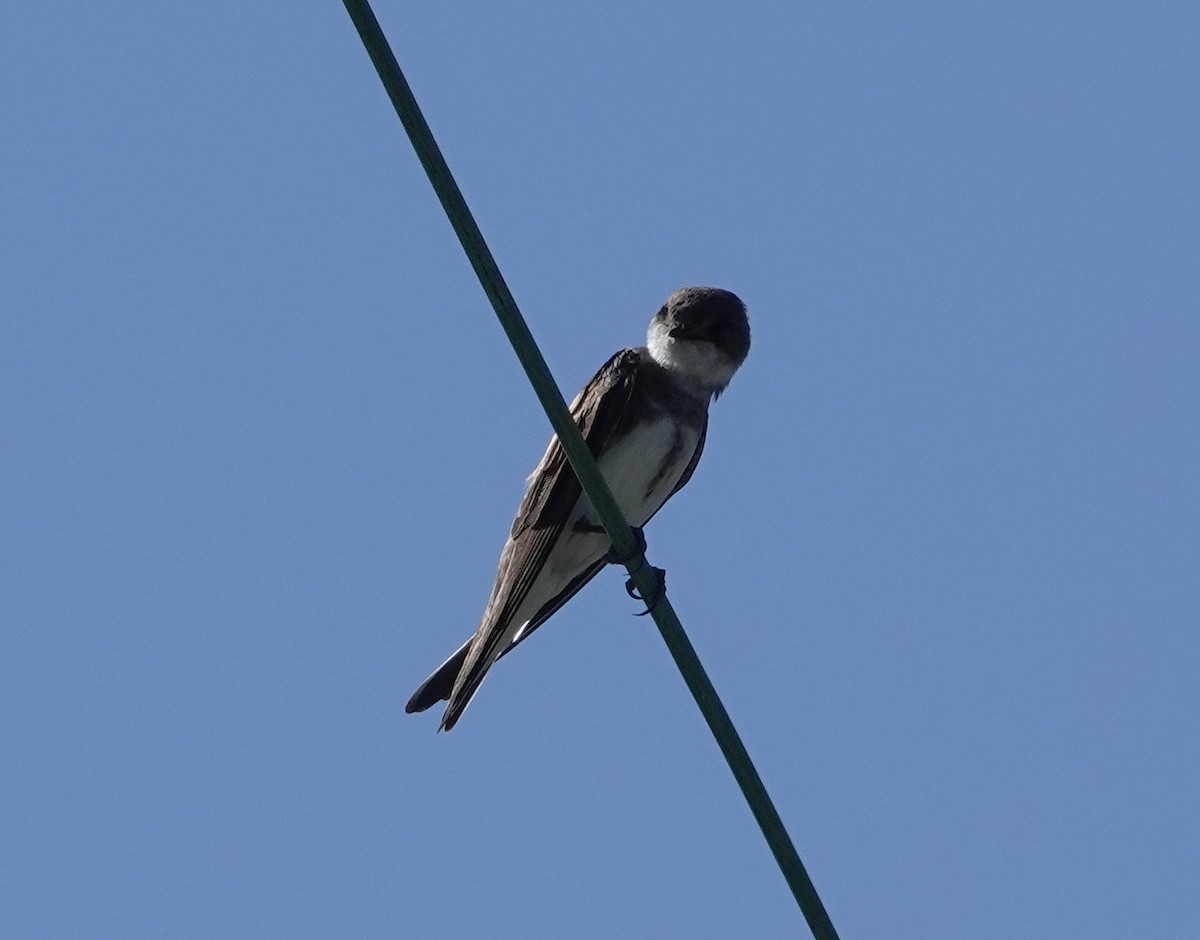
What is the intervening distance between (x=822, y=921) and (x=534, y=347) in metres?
1.72

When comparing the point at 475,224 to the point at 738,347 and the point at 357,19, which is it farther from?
the point at 738,347

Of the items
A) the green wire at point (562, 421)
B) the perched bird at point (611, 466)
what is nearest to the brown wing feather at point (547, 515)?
the perched bird at point (611, 466)

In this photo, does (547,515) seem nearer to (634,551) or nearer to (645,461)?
(645,461)

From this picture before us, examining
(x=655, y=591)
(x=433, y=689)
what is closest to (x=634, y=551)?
(x=655, y=591)

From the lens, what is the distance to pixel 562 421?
5555 mm

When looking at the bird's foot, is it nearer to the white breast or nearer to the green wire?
the white breast

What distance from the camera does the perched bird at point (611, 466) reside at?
28.2ft

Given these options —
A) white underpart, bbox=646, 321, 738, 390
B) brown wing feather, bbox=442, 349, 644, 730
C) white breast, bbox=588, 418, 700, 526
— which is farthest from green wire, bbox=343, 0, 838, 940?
white underpart, bbox=646, 321, 738, 390

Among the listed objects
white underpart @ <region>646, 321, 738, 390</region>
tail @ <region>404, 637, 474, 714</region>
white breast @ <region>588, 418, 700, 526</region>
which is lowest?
tail @ <region>404, 637, 474, 714</region>

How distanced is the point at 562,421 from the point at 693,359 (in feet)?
12.3

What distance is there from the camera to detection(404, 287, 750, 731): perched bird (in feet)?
28.2

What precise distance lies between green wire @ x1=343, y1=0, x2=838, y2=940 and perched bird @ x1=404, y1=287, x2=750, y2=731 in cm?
253

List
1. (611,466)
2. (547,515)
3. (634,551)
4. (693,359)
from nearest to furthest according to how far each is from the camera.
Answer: (634,551), (547,515), (611,466), (693,359)

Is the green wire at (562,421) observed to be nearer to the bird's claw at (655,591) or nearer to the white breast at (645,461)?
the bird's claw at (655,591)
